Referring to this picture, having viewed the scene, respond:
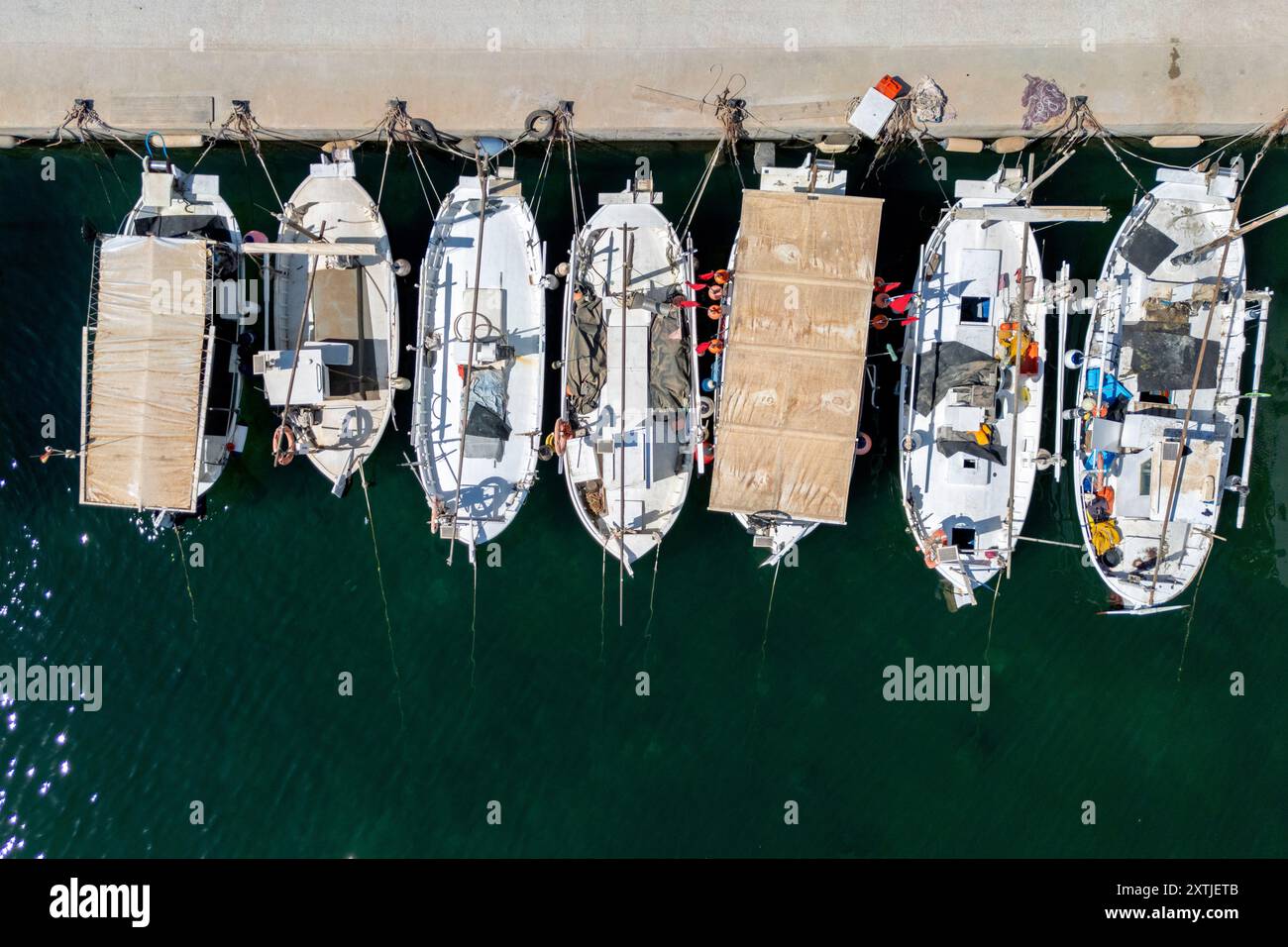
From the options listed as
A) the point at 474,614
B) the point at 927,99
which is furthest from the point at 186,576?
the point at 927,99

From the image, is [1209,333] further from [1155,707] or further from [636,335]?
[636,335]

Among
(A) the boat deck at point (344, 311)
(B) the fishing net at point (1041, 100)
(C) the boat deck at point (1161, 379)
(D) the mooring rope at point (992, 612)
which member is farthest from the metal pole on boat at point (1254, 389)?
(A) the boat deck at point (344, 311)

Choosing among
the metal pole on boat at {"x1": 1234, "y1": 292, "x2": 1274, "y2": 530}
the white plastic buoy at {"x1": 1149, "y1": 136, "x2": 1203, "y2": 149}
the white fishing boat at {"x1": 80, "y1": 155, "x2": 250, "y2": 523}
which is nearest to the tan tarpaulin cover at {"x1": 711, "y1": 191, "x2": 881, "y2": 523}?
the white plastic buoy at {"x1": 1149, "y1": 136, "x2": 1203, "y2": 149}

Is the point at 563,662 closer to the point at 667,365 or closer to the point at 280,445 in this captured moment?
the point at 667,365

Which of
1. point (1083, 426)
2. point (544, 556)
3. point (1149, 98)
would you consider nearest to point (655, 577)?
point (544, 556)

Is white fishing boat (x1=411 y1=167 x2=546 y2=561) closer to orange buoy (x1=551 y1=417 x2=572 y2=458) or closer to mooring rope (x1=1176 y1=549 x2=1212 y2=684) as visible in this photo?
orange buoy (x1=551 y1=417 x2=572 y2=458)

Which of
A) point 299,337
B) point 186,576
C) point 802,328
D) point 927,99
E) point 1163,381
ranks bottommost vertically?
point 186,576

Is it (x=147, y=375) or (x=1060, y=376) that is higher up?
(x=1060, y=376)
